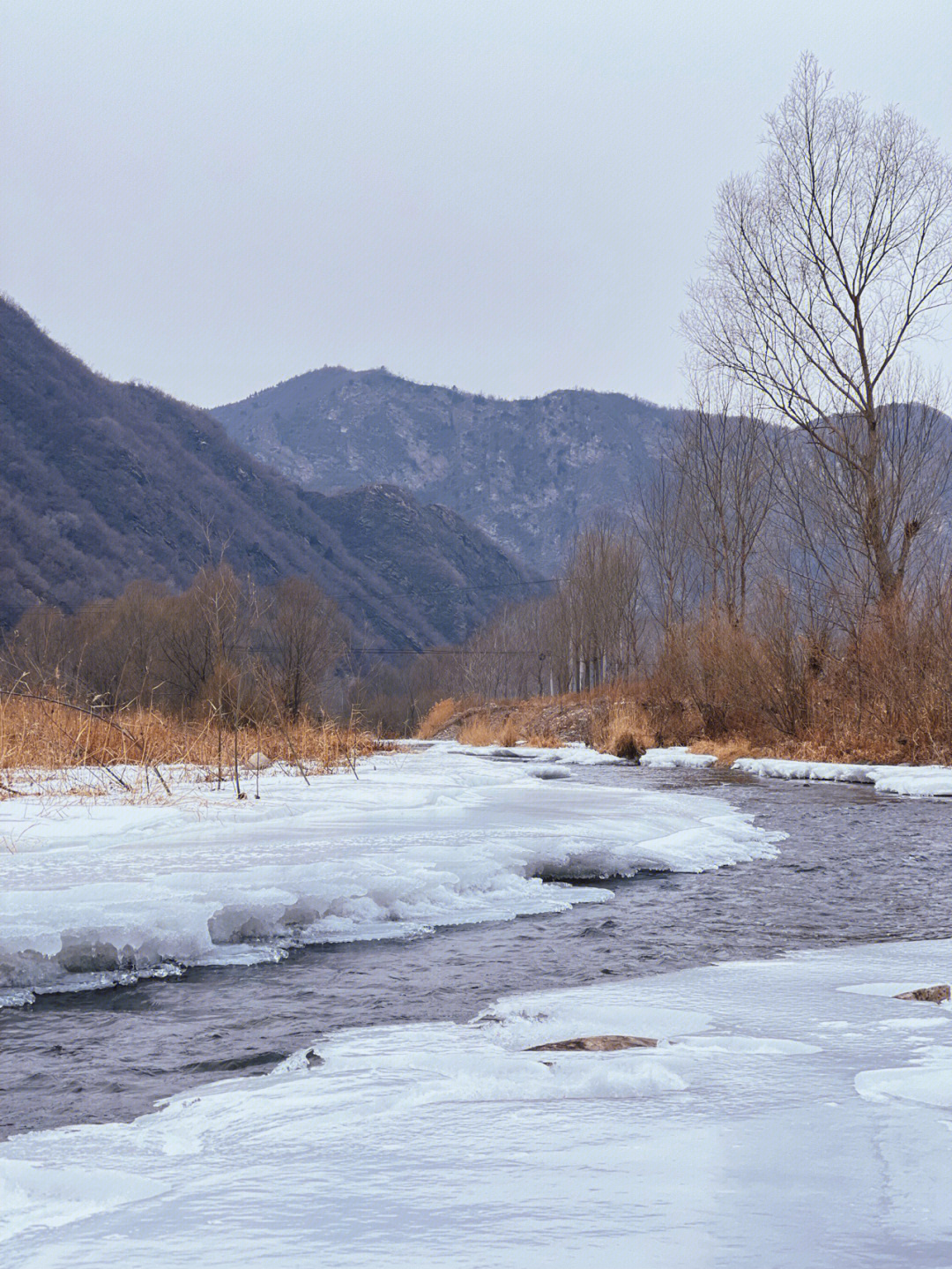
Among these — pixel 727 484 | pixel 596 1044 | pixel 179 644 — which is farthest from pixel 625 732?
pixel 596 1044

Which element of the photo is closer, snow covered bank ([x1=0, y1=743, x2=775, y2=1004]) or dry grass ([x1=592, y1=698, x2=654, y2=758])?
snow covered bank ([x1=0, y1=743, x2=775, y2=1004])

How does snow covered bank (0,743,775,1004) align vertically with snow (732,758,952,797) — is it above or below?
above

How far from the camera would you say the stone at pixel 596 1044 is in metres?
2.31

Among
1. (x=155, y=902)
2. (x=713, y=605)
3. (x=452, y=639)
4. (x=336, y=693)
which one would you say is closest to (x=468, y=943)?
(x=155, y=902)

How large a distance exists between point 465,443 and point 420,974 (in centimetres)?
17639

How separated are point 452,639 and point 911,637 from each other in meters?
79.6

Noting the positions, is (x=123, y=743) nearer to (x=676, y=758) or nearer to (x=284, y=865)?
(x=284, y=865)

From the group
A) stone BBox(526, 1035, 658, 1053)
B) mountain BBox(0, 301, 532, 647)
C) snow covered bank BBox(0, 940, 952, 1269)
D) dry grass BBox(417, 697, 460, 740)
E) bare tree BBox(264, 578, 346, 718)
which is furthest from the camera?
mountain BBox(0, 301, 532, 647)

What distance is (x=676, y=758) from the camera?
1720cm

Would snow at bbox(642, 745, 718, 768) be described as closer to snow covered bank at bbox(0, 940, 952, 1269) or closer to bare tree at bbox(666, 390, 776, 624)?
bare tree at bbox(666, 390, 776, 624)

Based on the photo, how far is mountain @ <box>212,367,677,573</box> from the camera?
515 ft

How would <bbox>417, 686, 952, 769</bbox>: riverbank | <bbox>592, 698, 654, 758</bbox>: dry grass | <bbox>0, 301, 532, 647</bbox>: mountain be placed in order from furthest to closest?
1. <bbox>0, 301, 532, 647</bbox>: mountain
2. <bbox>592, 698, 654, 758</bbox>: dry grass
3. <bbox>417, 686, 952, 769</bbox>: riverbank

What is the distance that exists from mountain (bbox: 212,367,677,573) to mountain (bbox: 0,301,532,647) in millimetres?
43928

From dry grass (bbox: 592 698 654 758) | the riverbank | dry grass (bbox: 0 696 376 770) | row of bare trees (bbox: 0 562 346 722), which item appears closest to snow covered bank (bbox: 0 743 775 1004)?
dry grass (bbox: 0 696 376 770)
